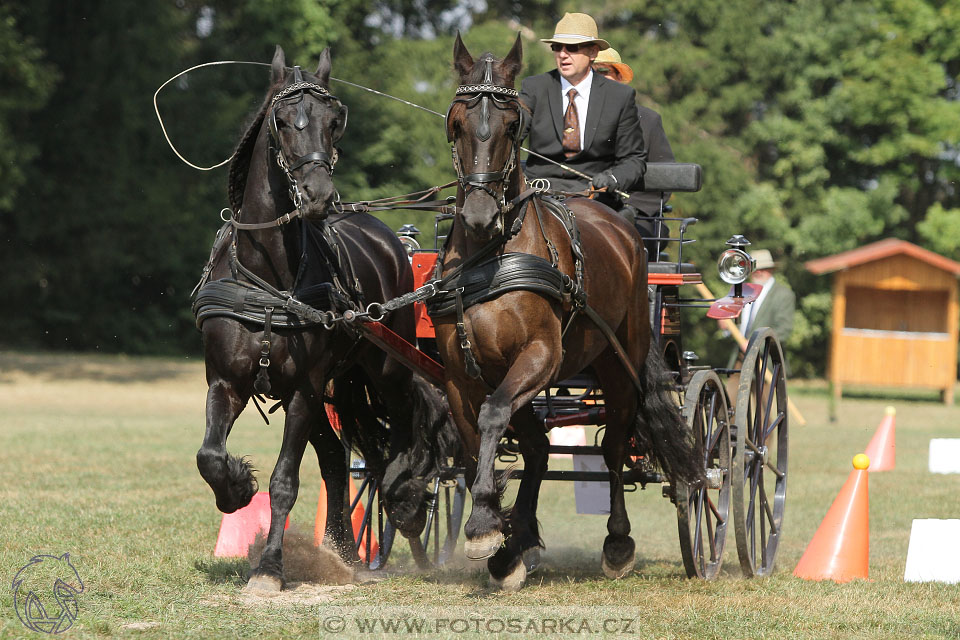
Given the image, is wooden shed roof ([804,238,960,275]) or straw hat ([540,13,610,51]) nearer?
Answer: straw hat ([540,13,610,51])

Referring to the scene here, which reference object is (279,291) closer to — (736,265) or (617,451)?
(617,451)

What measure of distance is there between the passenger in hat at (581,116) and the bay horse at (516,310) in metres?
0.50

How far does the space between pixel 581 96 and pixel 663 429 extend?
1.89m

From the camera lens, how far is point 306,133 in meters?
5.14

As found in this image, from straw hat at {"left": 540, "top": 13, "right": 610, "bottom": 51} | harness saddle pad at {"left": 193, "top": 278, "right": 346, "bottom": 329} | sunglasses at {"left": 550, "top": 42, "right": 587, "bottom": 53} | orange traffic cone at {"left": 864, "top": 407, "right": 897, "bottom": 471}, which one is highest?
straw hat at {"left": 540, "top": 13, "right": 610, "bottom": 51}

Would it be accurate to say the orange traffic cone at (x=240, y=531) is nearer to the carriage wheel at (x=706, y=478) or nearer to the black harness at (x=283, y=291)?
the black harness at (x=283, y=291)

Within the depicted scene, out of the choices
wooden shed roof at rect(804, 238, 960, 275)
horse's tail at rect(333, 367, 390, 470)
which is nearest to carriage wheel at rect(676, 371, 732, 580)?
horse's tail at rect(333, 367, 390, 470)

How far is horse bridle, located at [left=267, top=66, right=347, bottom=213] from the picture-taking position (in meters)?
5.08

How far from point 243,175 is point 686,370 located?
2898 mm

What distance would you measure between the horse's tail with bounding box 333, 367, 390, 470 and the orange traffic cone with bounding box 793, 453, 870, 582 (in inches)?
94.4

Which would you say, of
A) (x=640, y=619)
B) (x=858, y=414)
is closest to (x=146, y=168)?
(x=858, y=414)

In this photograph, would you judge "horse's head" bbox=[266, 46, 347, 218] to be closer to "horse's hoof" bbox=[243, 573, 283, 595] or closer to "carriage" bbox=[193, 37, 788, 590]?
"carriage" bbox=[193, 37, 788, 590]

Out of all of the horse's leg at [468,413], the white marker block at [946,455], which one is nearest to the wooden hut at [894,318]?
the white marker block at [946,455]

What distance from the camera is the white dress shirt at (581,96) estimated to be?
6547 millimetres
